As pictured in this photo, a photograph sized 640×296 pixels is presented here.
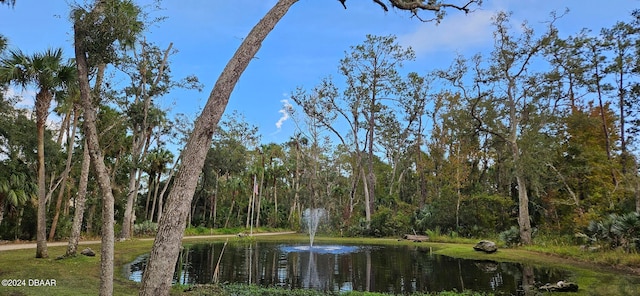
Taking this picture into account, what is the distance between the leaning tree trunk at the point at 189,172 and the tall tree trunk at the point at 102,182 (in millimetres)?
2109

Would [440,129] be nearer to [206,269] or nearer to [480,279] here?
[480,279]

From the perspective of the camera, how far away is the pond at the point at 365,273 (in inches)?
345

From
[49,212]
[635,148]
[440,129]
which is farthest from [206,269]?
[440,129]

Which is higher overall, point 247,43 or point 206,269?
point 247,43

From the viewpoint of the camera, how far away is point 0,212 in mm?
17203

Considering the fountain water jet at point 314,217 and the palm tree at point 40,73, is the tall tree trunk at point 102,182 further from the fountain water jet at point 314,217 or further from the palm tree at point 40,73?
the fountain water jet at point 314,217

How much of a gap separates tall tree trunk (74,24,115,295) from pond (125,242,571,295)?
70.9 inches

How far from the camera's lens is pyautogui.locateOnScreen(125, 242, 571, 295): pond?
345 inches

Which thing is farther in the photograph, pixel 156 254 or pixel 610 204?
pixel 610 204

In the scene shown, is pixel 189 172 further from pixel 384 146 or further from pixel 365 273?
pixel 384 146

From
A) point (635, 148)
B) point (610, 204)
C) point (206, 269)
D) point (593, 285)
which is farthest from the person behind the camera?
point (635, 148)

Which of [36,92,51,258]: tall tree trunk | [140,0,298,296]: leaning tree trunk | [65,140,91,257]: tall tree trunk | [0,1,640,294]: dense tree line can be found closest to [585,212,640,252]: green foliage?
[0,1,640,294]: dense tree line

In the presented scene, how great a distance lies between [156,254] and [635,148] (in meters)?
22.6

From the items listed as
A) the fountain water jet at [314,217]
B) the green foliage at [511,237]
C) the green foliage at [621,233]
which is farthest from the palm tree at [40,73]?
the fountain water jet at [314,217]
